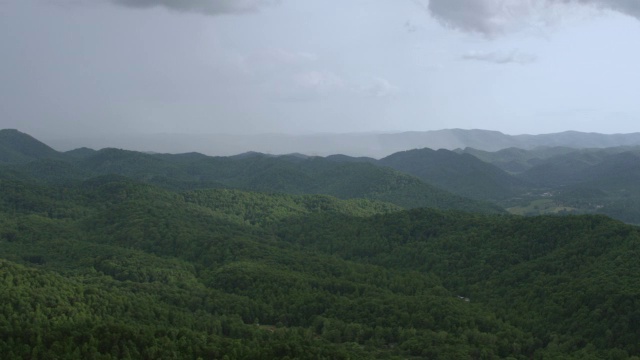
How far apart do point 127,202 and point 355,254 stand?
4636cm

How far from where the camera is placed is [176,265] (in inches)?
3401

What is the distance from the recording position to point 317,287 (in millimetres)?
77250

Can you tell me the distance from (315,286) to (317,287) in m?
0.36

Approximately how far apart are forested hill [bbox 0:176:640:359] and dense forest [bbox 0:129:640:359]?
0.70ft

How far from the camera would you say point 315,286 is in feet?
254

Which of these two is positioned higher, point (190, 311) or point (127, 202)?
point (127, 202)

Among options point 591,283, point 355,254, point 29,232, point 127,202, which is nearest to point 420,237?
point 355,254

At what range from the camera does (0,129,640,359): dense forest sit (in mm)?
53438

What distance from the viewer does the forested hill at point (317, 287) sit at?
→ 5344 cm

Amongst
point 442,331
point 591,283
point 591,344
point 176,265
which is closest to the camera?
point 591,344

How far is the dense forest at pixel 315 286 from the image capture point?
53.4 m

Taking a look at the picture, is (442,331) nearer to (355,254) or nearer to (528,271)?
(528,271)

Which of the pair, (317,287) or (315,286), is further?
(315,286)

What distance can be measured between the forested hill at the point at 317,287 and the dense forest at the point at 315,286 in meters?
0.21
